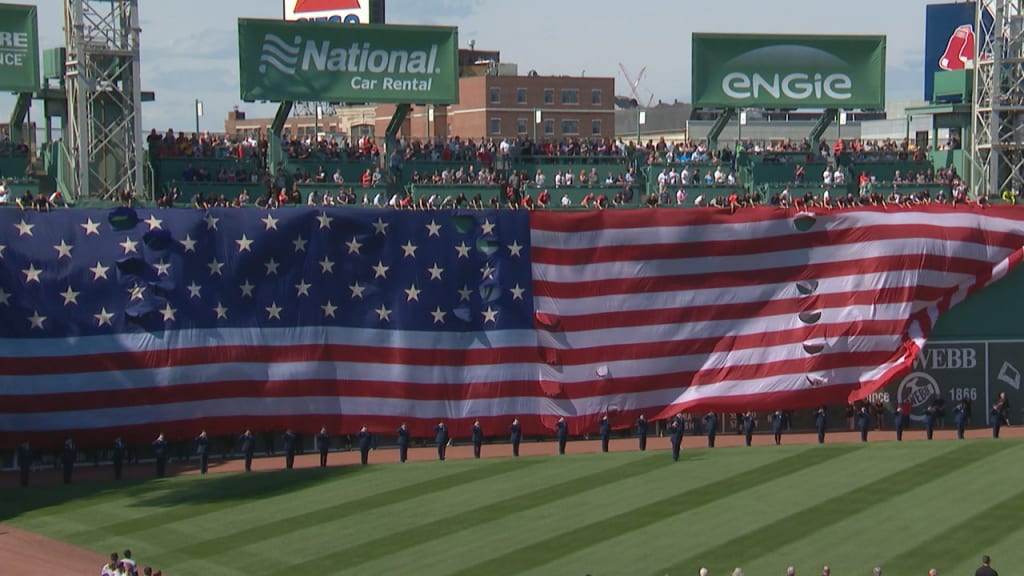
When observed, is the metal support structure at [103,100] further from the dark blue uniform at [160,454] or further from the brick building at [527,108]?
the brick building at [527,108]

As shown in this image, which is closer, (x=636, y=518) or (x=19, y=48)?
(x=636, y=518)

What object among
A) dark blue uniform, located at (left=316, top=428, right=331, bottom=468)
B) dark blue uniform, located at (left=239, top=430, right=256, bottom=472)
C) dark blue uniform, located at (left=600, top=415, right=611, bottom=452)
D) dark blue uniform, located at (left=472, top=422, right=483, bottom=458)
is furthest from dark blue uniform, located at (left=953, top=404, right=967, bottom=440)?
dark blue uniform, located at (left=239, top=430, right=256, bottom=472)

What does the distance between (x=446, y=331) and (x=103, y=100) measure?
9800mm

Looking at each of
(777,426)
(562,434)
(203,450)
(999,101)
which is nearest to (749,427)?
(777,426)

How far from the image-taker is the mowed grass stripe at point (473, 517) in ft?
80.1

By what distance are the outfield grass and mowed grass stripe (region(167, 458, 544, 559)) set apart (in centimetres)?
6

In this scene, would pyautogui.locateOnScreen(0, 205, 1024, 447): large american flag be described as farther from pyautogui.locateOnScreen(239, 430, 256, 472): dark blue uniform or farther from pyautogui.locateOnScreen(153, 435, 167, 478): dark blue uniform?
pyautogui.locateOnScreen(239, 430, 256, 472): dark blue uniform

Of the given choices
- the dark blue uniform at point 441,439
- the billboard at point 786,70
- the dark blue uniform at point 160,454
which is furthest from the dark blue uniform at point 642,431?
the billboard at point 786,70

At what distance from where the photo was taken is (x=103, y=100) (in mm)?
33125

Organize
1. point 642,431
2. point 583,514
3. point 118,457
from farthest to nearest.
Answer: point 642,431 → point 118,457 → point 583,514

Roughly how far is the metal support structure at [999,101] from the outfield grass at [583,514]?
10290 millimetres

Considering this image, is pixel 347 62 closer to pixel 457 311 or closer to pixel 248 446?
pixel 457 311

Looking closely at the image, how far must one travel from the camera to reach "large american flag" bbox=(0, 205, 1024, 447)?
104ft

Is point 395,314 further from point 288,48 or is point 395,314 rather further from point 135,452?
point 288,48
